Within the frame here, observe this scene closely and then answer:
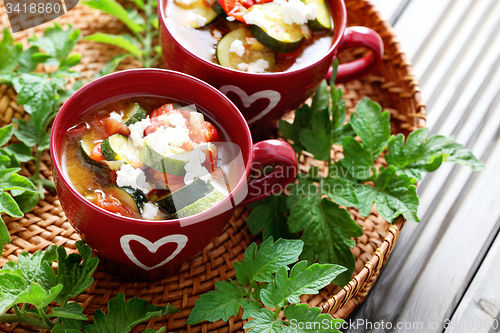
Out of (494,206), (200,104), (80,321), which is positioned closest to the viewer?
(80,321)

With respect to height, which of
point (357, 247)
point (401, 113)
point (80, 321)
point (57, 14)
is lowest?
point (80, 321)

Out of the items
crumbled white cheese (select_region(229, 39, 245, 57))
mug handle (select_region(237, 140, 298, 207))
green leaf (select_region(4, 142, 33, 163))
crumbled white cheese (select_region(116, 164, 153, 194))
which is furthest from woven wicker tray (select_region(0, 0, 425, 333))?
crumbled white cheese (select_region(229, 39, 245, 57))

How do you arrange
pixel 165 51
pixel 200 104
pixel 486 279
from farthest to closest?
1. pixel 486 279
2. pixel 165 51
3. pixel 200 104

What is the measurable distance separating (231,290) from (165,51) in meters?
0.88

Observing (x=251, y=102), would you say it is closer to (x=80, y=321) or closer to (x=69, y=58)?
(x=69, y=58)

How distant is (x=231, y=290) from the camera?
4.60 feet

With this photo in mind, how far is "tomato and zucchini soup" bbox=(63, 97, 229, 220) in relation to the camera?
1.29 m

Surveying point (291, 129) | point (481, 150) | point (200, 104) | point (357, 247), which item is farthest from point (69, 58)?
point (481, 150)

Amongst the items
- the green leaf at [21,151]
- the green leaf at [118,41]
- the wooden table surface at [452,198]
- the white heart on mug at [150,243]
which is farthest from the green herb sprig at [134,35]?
the wooden table surface at [452,198]

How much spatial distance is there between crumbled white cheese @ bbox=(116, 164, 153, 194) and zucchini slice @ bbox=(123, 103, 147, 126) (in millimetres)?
188

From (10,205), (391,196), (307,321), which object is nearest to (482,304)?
(391,196)

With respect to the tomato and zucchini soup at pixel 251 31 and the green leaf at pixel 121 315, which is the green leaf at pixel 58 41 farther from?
the green leaf at pixel 121 315

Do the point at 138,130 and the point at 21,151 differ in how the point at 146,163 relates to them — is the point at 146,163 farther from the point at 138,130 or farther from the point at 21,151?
the point at 21,151

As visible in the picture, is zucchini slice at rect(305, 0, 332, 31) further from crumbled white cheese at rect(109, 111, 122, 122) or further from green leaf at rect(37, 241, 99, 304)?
green leaf at rect(37, 241, 99, 304)
